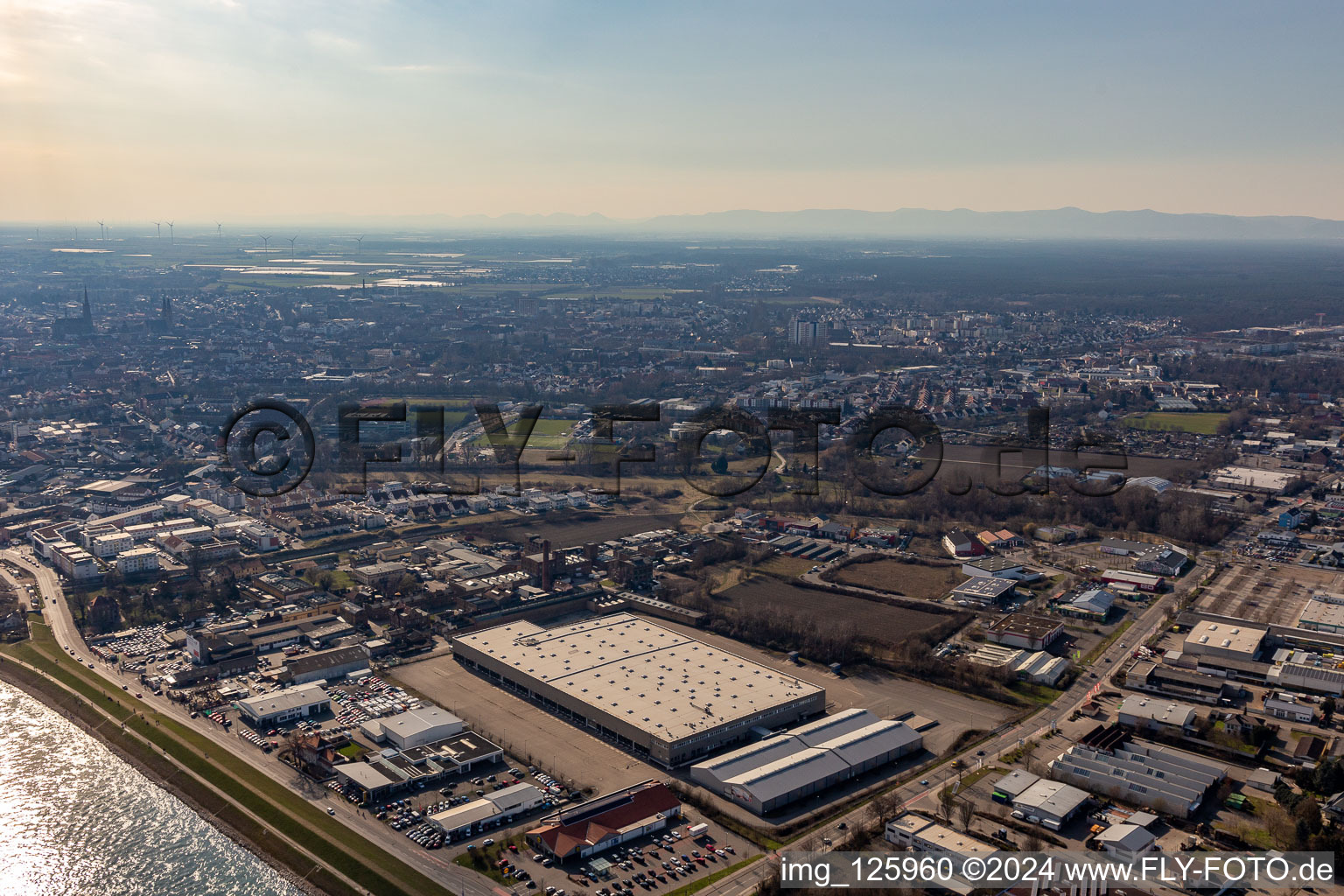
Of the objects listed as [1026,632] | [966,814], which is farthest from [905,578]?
[966,814]

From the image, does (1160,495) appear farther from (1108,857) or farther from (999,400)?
(1108,857)

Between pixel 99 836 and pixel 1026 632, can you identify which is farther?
pixel 1026 632

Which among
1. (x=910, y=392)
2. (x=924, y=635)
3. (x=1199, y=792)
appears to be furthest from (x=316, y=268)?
(x=1199, y=792)

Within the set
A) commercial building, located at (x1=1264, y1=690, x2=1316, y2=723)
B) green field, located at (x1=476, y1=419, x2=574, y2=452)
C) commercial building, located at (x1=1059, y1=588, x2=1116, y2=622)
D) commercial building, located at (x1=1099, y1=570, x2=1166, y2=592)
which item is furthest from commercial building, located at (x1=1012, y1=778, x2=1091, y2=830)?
green field, located at (x1=476, y1=419, x2=574, y2=452)

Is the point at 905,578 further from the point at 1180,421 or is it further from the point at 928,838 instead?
the point at 1180,421

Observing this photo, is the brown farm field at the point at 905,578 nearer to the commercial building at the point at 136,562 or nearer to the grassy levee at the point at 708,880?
the grassy levee at the point at 708,880

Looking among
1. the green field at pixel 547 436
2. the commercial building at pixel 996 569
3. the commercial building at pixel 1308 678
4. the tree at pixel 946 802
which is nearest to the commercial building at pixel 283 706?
the tree at pixel 946 802
